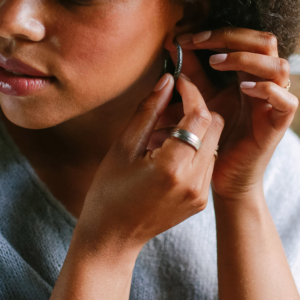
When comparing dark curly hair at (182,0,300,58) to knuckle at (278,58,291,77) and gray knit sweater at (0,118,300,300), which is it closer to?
knuckle at (278,58,291,77)

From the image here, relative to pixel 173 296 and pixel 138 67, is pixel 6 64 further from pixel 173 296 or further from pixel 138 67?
pixel 173 296

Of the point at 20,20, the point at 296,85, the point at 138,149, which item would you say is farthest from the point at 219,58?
A: the point at 296,85

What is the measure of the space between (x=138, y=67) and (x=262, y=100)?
0.31m

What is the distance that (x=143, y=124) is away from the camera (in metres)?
0.71

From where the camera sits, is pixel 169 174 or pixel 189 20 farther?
pixel 189 20

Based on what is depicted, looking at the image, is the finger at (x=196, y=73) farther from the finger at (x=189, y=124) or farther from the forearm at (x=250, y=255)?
the forearm at (x=250, y=255)

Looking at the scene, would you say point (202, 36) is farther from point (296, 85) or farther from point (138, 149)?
point (296, 85)

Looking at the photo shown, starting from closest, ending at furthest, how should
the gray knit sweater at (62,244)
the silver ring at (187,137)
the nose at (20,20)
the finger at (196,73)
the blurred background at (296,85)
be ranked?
the nose at (20,20), the silver ring at (187,137), the gray knit sweater at (62,244), the finger at (196,73), the blurred background at (296,85)

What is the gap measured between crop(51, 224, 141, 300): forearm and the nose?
1.28ft

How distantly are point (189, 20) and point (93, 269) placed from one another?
59 cm

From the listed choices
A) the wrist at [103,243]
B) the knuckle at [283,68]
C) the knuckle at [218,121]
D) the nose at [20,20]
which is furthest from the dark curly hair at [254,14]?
the wrist at [103,243]

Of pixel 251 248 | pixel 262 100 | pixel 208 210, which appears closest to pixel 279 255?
pixel 251 248

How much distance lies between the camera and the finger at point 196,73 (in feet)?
2.93

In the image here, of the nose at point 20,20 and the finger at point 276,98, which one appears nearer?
the nose at point 20,20
